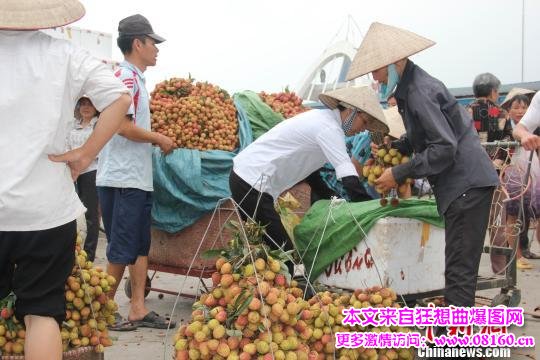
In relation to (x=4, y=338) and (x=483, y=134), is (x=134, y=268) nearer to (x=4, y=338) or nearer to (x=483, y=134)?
(x=4, y=338)

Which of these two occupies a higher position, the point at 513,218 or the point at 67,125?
the point at 67,125

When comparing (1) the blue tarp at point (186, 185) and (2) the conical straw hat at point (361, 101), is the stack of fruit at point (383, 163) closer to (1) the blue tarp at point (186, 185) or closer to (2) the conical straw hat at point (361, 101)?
(2) the conical straw hat at point (361, 101)

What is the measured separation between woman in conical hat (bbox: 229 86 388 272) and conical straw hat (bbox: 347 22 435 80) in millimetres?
259

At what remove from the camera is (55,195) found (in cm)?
278

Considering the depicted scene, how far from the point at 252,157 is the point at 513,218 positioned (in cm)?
328

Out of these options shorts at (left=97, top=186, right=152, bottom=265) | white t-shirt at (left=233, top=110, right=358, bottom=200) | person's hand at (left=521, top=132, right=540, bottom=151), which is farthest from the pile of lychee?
person's hand at (left=521, top=132, right=540, bottom=151)

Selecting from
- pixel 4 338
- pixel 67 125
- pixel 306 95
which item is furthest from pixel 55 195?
pixel 306 95

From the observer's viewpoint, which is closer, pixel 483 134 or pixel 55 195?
pixel 55 195

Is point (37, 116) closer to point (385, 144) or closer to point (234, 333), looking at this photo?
point (234, 333)

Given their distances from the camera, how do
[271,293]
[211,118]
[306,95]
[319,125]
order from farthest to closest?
1. [306,95]
2. [211,118]
3. [319,125]
4. [271,293]

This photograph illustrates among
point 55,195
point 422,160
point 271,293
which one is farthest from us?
point 422,160

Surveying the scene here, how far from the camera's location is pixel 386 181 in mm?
3785

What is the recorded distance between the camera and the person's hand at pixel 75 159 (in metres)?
2.81

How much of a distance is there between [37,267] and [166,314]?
8.58 feet
